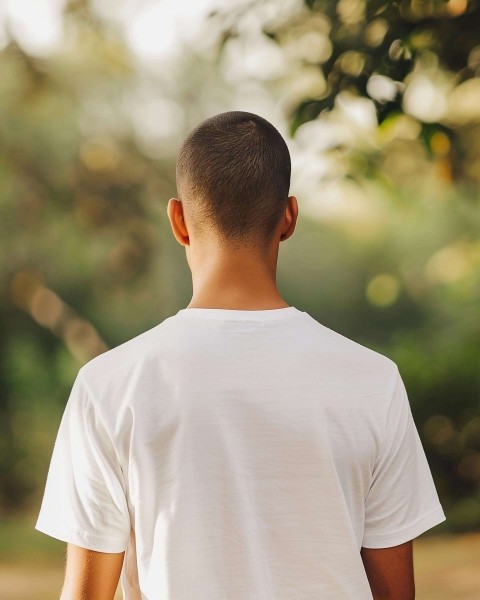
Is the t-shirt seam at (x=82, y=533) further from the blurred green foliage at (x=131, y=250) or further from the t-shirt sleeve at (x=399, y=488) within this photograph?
the blurred green foliage at (x=131, y=250)

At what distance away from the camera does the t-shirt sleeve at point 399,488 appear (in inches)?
33.8

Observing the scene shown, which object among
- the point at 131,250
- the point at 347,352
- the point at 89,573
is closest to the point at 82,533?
the point at 89,573

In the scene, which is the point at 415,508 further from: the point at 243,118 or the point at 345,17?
the point at 345,17

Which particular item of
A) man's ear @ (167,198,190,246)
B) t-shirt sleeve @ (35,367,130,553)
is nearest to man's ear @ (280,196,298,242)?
man's ear @ (167,198,190,246)

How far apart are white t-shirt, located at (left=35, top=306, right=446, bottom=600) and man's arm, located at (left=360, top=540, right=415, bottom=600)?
0.11 metres

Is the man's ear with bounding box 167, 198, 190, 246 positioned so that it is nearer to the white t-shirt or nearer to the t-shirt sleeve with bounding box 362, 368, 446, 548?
the white t-shirt

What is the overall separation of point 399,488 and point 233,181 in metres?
0.38

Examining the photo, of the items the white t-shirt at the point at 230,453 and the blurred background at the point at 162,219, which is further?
the blurred background at the point at 162,219

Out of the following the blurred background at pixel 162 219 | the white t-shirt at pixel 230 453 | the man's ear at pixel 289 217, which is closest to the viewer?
the white t-shirt at pixel 230 453

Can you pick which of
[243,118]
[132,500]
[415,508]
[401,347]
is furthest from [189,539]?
[401,347]

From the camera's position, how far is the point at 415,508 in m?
0.93

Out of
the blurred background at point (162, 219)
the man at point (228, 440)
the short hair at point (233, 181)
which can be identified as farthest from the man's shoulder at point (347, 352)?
the blurred background at point (162, 219)

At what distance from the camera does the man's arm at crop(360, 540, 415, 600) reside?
3.08 ft

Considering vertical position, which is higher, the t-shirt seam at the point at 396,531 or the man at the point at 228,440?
the man at the point at 228,440
